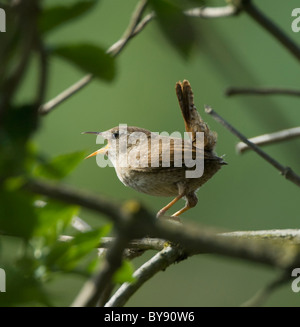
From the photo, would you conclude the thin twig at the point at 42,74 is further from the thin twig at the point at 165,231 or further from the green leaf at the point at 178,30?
the green leaf at the point at 178,30

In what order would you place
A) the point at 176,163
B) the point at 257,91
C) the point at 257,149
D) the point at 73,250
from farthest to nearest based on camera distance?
1. the point at 176,163
2. the point at 257,149
3. the point at 257,91
4. the point at 73,250

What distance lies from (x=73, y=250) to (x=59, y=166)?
0.16 metres

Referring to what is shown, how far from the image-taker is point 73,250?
2.91 ft

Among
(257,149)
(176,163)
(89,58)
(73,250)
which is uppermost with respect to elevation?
(89,58)

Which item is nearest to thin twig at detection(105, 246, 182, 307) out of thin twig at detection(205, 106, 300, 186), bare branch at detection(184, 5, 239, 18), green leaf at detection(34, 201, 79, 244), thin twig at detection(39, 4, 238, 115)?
thin twig at detection(205, 106, 300, 186)

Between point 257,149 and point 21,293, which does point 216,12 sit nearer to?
point 257,149

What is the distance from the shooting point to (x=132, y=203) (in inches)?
25.7

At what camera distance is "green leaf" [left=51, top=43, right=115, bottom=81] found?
0.71 metres

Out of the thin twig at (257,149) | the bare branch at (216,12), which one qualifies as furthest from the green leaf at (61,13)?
the thin twig at (257,149)

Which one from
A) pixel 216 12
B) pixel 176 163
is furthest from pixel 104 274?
pixel 176 163

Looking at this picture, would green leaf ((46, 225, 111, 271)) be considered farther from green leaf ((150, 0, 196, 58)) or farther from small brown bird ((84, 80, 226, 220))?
small brown bird ((84, 80, 226, 220))

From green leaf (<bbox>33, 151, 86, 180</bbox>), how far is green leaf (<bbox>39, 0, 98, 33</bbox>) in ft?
0.63

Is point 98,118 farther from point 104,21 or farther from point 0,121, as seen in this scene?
point 0,121

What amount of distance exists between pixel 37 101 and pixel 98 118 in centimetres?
407
